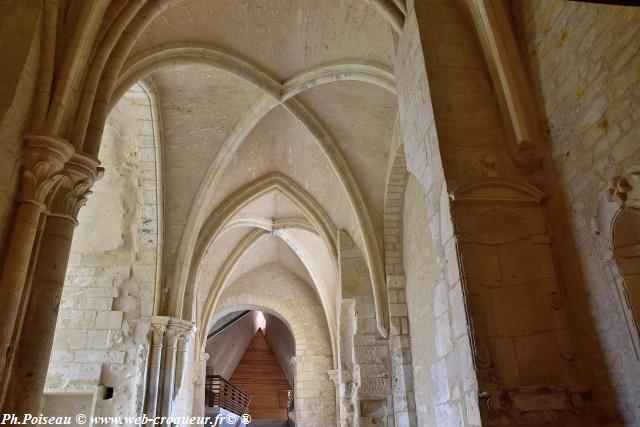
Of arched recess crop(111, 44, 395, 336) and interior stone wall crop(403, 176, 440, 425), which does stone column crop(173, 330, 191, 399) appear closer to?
arched recess crop(111, 44, 395, 336)

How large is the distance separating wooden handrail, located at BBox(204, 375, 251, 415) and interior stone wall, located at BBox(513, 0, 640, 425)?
11.6 metres

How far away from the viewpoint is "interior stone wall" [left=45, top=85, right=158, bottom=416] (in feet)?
22.1

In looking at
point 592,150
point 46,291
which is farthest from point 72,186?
point 592,150

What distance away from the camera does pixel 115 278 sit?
7426 millimetres

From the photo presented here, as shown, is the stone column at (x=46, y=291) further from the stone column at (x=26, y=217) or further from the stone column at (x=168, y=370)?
the stone column at (x=168, y=370)

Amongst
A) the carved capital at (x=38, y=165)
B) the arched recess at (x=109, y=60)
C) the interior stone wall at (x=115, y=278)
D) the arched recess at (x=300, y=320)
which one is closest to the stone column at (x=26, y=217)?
the carved capital at (x=38, y=165)

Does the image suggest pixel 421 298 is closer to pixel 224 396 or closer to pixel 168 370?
pixel 168 370

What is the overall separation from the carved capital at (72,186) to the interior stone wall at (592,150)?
10.9 feet

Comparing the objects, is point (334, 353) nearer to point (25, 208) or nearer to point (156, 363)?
point (156, 363)

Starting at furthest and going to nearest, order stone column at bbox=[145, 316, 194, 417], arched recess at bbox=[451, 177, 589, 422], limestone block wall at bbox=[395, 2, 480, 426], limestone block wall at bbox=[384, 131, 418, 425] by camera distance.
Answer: stone column at bbox=[145, 316, 194, 417] → limestone block wall at bbox=[384, 131, 418, 425] → limestone block wall at bbox=[395, 2, 480, 426] → arched recess at bbox=[451, 177, 589, 422]

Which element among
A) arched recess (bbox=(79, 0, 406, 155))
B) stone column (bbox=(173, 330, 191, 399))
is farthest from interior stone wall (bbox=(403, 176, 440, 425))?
stone column (bbox=(173, 330, 191, 399))

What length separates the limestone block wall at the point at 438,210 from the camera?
Result: 2854 millimetres

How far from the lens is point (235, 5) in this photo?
219 inches

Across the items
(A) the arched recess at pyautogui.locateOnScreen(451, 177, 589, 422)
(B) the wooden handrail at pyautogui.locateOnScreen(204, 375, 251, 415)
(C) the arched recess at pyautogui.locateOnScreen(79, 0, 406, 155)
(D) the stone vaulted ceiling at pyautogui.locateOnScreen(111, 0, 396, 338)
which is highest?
(D) the stone vaulted ceiling at pyautogui.locateOnScreen(111, 0, 396, 338)
